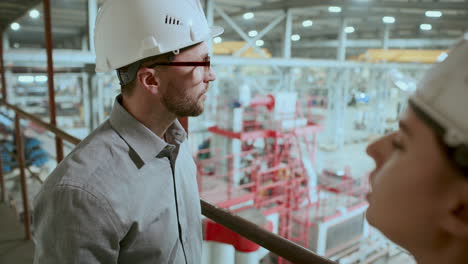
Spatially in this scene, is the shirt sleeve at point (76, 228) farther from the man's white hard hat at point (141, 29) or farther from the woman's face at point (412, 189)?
the woman's face at point (412, 189)

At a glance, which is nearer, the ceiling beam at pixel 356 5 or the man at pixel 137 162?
the man at pixel 137 162

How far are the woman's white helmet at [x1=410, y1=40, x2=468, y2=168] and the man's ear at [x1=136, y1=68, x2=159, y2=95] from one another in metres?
1.01

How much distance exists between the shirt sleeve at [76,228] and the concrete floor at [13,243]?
7.25 ft

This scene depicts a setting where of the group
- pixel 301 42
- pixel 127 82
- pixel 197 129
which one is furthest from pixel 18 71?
pixel 301 42

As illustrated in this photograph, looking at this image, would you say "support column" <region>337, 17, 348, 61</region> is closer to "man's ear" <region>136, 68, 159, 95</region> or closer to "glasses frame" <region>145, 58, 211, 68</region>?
"glasses frame" <region>145, 58, 211, 68</region>

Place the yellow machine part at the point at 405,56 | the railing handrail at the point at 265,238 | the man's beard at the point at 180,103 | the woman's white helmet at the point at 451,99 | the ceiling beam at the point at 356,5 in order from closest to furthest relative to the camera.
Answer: the woman's white helmet at the point at 451,99
the railing handrail at the point at 265,238
the man's beard at the point at 180,103
the ceiling beam at the point at 356,5
the yellow machine part at the point at 405,56

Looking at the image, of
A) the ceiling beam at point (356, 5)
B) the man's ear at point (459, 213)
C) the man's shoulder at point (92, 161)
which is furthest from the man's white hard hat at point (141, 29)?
the ceiling beam at point (356, 5)

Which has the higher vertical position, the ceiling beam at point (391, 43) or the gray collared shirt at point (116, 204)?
the ceiling beam at point (391, 43)

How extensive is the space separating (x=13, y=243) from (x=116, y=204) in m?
2.81

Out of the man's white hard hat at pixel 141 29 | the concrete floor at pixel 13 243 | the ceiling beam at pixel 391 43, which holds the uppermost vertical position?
the ceiling beam at pixel 391 43

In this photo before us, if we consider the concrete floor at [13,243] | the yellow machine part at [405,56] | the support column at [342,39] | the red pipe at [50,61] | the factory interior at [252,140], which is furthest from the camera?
the yellow machine part at [405,56]

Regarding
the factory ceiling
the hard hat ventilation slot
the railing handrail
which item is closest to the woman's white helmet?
the railing handrail

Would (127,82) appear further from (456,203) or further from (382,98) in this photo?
(382,98)

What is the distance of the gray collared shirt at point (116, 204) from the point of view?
1103mm
